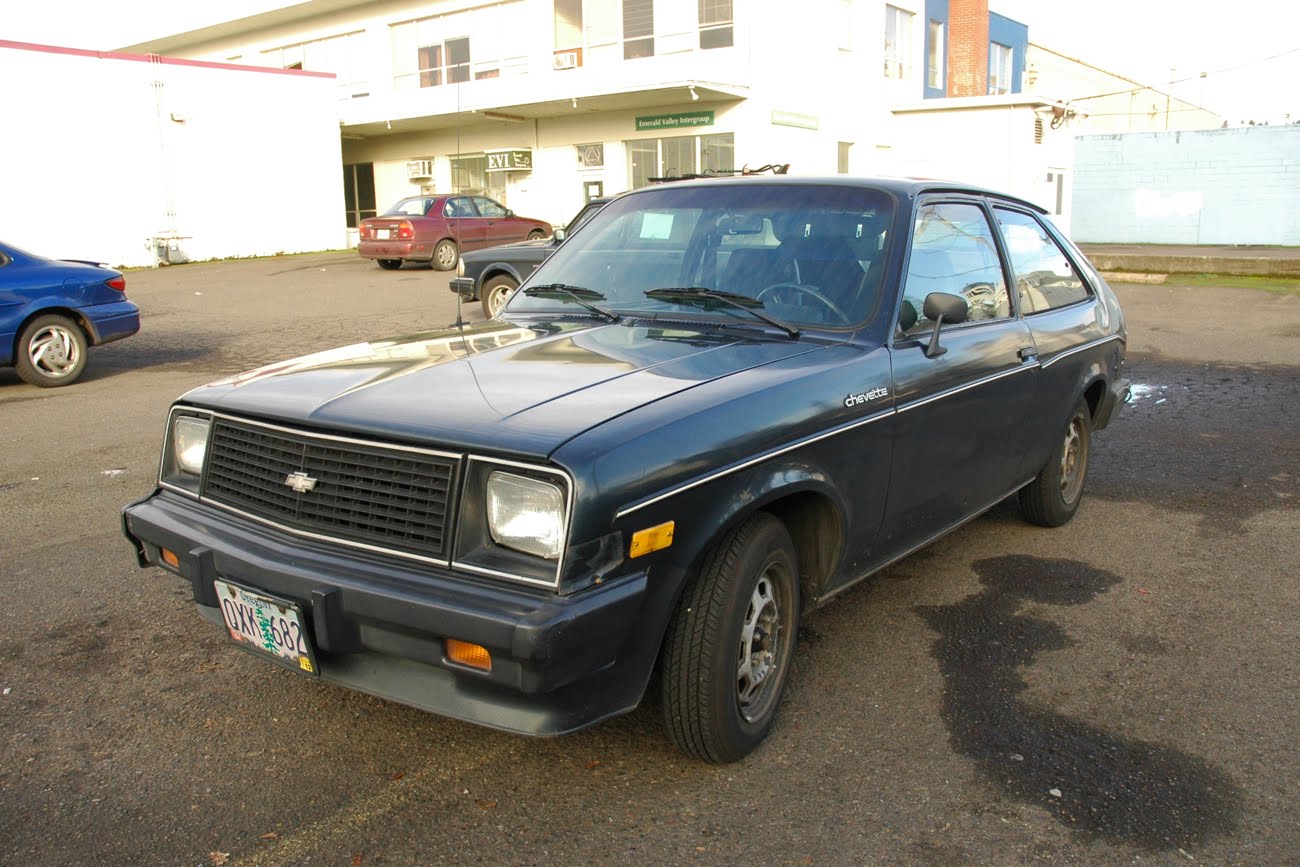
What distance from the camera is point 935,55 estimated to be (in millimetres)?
33000

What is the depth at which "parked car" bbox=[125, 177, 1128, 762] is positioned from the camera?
265cm

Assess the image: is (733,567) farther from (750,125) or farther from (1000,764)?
(750,125)

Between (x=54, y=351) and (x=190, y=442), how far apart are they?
24.2ft

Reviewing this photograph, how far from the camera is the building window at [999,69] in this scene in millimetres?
36438

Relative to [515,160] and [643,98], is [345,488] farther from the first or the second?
[515,160]

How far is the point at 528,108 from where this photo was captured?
2881 centimetres

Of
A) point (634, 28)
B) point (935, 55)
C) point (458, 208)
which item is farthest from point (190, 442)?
point (935, 55)

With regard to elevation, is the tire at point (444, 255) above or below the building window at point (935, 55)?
below

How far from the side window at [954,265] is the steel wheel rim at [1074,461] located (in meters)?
1.09

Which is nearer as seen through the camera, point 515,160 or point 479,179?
point 515,160

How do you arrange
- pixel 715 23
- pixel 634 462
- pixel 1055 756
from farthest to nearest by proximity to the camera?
pixel 715 23 < pixel 1055 756 < pixel 634 462

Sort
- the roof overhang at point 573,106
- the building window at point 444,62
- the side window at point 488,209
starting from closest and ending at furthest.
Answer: the side window at point 488,209 → the roof overhang at point 573,106 → the building window at point 444,62

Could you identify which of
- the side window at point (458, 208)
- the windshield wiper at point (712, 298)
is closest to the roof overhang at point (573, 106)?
the side window at point (458, 208)

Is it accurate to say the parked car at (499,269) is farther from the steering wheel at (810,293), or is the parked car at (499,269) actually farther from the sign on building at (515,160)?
the sign on building at (515,160)
